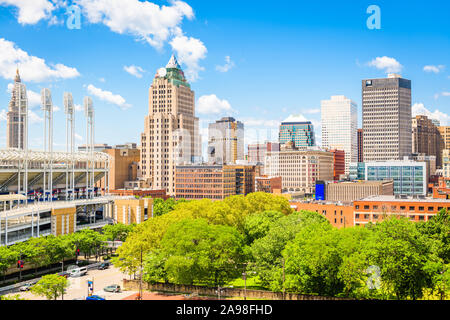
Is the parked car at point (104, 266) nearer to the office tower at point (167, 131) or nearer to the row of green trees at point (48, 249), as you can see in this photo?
the row of green trees at point (48, 249)

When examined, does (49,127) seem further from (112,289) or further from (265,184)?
(265,184)

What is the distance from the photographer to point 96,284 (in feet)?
166

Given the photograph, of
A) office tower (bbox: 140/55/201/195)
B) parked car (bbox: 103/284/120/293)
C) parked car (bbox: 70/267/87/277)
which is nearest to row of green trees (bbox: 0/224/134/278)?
parked car (bbox: 70/267/87/277)

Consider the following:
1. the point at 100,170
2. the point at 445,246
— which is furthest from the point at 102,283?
the point at 100,170

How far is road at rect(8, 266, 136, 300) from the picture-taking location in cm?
4481

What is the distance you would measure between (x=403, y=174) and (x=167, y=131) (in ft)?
289

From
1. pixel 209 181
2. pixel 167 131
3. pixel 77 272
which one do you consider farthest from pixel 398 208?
pixel 167 131

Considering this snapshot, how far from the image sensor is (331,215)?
85.3m

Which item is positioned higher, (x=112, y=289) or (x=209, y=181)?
(x=209, y=181)

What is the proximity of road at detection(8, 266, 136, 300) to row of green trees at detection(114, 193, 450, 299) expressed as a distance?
10.5 ft

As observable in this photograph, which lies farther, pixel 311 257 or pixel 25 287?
pixel 25 287

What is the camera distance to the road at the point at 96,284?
44812mm

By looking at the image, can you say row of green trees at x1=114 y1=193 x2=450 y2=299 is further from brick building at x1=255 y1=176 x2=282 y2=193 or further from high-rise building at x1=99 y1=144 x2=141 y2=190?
brick building at x1=255 y1=176 x2=282 y2=193
